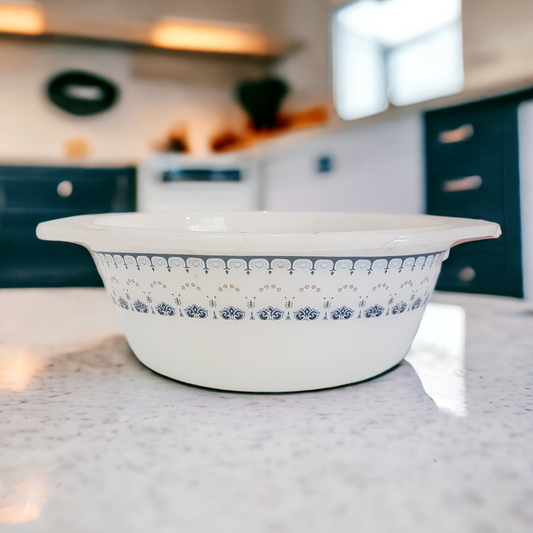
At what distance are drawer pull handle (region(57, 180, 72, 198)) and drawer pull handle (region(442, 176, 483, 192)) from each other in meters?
1.55

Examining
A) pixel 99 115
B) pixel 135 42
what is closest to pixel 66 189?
pixel 99 115

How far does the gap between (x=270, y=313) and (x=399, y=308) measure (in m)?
0.12

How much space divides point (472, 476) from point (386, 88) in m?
1.95

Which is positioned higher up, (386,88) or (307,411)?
(386,88)

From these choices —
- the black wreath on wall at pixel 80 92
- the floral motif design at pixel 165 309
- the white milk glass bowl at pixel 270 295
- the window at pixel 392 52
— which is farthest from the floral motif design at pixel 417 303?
the black wreath on wall at pixel 80 92

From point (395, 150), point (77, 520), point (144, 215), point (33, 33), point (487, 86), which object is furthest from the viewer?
point (33, 33)

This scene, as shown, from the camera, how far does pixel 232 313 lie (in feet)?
1.13

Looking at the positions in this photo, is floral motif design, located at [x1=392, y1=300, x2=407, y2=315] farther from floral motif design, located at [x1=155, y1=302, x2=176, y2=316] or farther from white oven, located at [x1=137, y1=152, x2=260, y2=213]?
white oven, located at [x1=137, y1=152, x2=260, y2=213]

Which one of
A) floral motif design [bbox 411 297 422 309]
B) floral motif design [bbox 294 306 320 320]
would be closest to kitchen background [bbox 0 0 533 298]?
floral motif design [bbox 411 297 422 309]

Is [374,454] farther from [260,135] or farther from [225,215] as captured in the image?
[260,135]

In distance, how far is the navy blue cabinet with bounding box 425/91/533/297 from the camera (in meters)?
1.10

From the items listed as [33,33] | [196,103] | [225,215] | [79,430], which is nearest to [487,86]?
[225,215]

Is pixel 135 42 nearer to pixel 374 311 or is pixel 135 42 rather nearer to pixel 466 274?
pixel 466 274

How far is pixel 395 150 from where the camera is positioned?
56.4 inches
